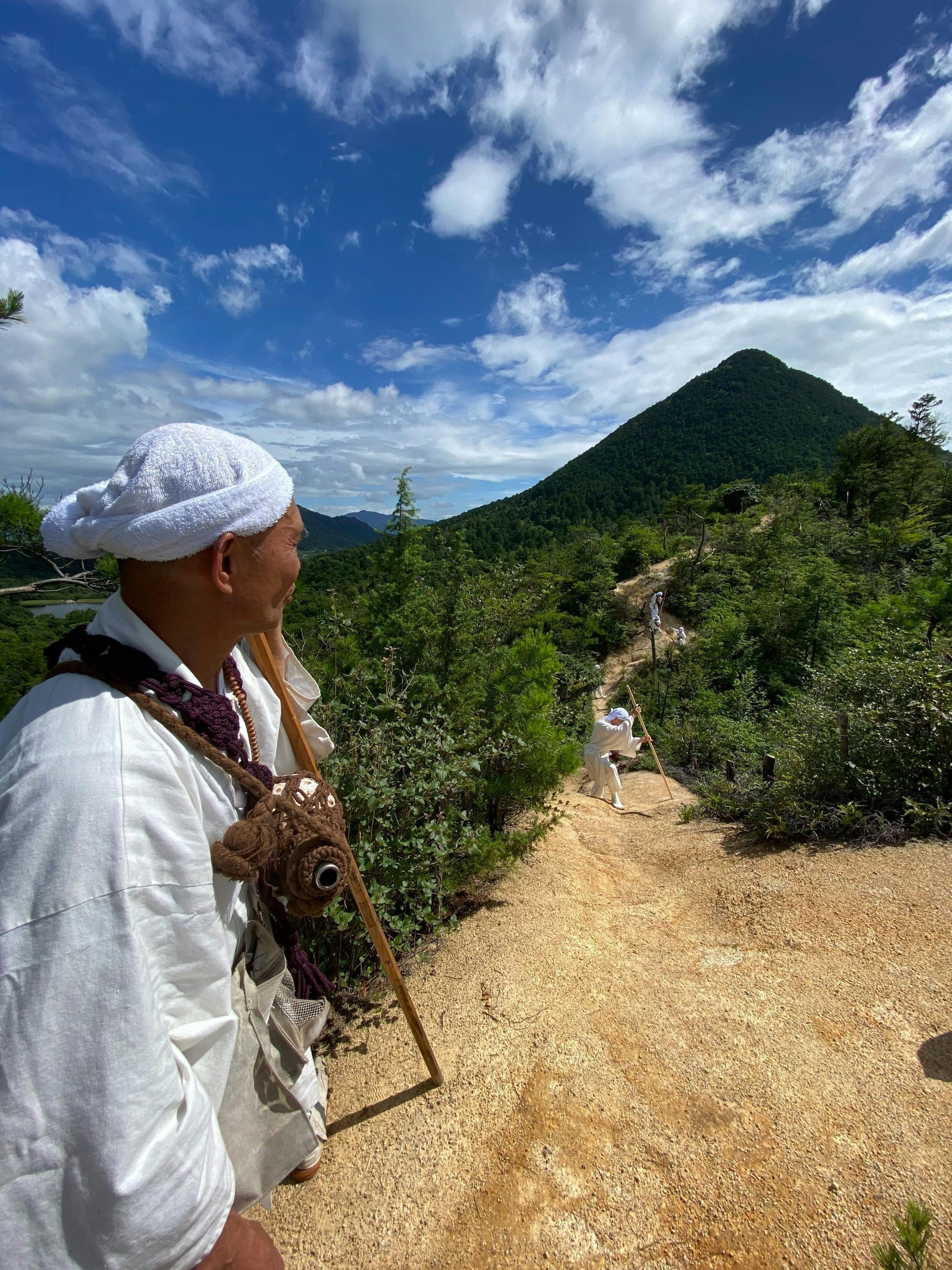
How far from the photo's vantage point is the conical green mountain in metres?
55.1

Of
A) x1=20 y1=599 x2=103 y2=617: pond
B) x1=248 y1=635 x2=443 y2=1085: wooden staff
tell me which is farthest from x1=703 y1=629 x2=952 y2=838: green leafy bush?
x1=20 y1=599 x2=103 y2=617: pond

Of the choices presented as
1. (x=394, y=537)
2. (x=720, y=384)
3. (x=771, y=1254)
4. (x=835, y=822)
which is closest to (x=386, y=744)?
(x=771, y=1254)

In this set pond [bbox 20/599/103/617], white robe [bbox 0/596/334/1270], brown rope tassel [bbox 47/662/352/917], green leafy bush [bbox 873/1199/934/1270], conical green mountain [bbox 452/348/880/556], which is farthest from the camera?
conical green mountain [bbox 452/348/880/556]

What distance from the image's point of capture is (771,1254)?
1.77 m

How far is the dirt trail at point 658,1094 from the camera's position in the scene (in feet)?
6.03

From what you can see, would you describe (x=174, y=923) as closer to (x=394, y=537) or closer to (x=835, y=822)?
(x=394, y=537)

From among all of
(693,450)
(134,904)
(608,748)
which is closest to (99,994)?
(134,904)

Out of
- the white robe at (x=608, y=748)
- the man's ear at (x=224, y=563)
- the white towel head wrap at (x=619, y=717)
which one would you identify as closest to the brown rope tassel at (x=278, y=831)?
the man's ear at (x=224, y=563)

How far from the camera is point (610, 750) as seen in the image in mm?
7797

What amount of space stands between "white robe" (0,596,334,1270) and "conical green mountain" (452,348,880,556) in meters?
43.8

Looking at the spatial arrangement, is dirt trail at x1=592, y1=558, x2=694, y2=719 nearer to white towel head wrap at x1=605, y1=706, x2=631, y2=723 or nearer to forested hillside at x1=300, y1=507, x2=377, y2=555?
white towel head wrap at x1=605, y1=706, x2=631, y2=723

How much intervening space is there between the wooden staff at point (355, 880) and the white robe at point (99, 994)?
1.66ft

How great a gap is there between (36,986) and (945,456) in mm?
50001

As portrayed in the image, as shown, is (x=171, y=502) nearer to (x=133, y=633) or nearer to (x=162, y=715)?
(x=133, y=633)
